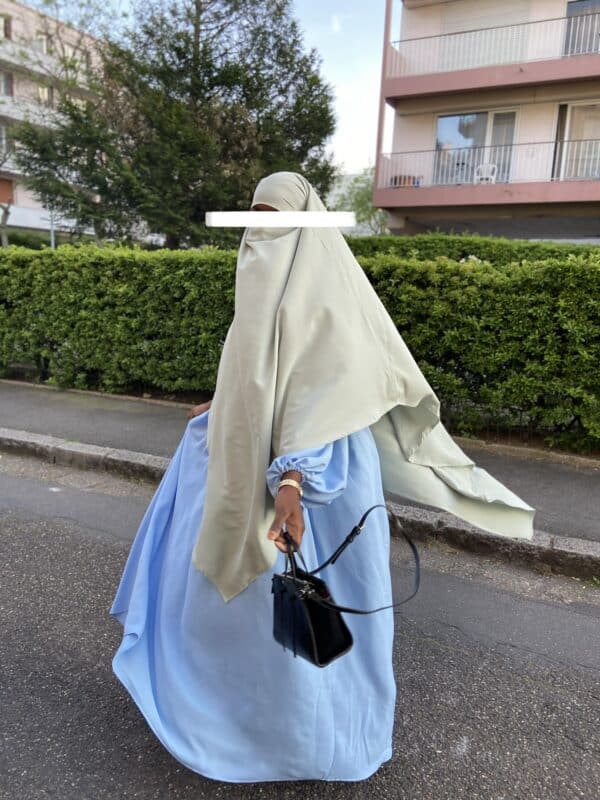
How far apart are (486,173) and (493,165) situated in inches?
13.8

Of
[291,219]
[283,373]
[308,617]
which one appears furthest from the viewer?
[291,219]

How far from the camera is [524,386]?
221 inches

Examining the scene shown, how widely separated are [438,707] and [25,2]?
27.5m

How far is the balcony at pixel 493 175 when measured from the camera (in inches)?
653

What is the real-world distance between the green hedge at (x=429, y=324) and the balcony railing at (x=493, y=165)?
41.9 ft

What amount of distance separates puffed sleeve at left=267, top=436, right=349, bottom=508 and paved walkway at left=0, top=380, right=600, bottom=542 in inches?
115

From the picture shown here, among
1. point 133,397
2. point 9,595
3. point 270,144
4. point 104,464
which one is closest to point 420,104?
point 270,144

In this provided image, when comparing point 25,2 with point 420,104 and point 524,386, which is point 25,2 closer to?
point 420,104

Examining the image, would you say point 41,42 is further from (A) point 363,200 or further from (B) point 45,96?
(A) point 363,200

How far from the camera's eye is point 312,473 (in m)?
1.63

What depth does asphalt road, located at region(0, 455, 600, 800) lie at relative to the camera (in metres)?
1.97

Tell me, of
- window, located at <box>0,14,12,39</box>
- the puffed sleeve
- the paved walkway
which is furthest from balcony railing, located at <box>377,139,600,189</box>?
window, located at <box>0,14,12,39</box>

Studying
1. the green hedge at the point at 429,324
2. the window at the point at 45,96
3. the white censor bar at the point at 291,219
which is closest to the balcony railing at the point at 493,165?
the green hedge at the point at 429,324

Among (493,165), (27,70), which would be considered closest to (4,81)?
(27,70)
